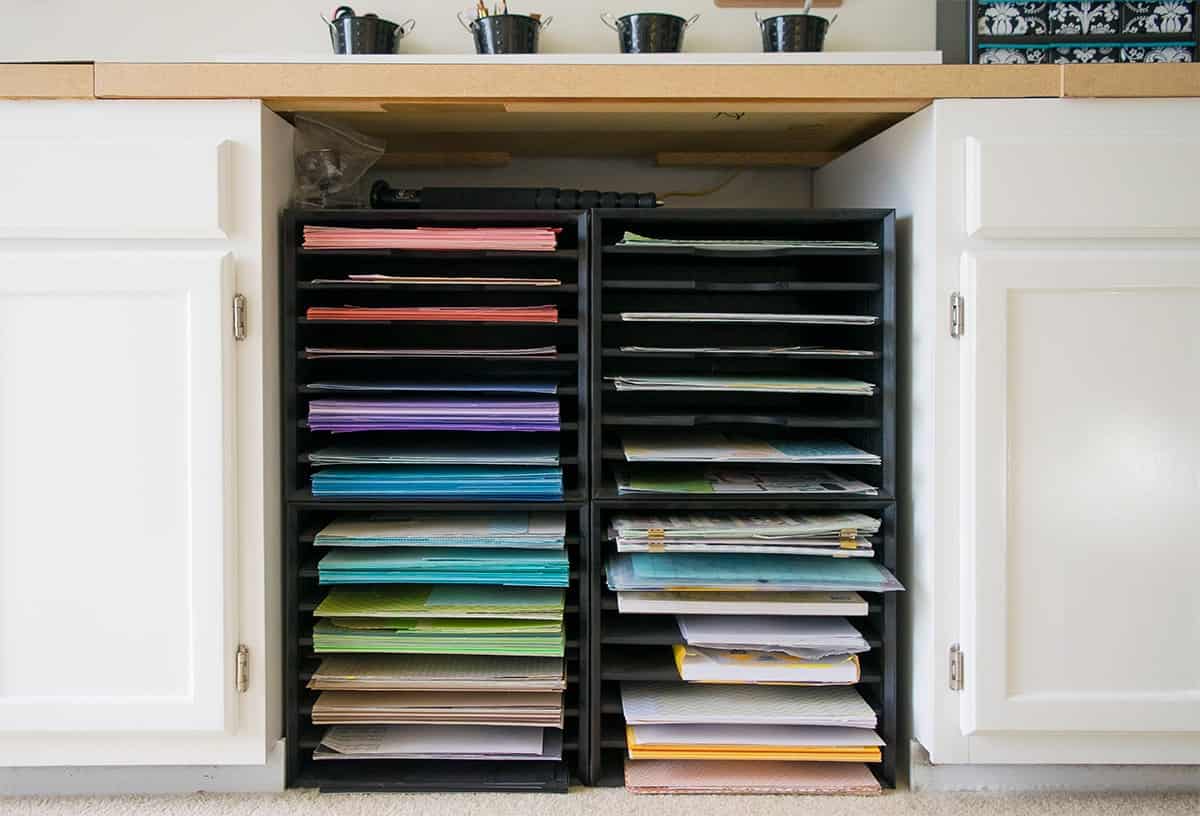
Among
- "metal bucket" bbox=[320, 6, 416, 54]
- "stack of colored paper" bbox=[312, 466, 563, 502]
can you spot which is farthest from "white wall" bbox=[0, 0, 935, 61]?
"stack of colored paper" bbox=[312, 466, 563, 502]

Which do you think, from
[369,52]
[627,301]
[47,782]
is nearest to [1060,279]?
[627,301]

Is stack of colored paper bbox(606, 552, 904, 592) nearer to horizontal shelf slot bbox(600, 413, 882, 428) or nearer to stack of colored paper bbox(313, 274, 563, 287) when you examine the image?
horizontal shelf slot bbox(600, 413, 882, 428)

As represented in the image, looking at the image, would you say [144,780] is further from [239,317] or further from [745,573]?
[745,573]

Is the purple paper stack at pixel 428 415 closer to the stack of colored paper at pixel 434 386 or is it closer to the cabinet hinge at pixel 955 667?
the stack of colored paper at pixel 434 386

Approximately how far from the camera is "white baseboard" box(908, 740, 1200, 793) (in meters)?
1.50

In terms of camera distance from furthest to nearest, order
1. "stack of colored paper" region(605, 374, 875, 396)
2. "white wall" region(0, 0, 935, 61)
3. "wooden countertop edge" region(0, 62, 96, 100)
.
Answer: "white wall" region(0, 0, 935, 61) → "stack of colored paper" region(605, 374, 875, 396) → "wooden countertop edge" region(0, 62, 96, 100)

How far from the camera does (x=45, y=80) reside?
137 centimetres

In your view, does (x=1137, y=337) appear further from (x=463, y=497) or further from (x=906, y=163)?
(x=463, y=497)

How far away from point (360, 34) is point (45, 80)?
0.47 m

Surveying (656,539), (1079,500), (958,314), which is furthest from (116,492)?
(1079,500)

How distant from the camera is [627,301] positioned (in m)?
1.85

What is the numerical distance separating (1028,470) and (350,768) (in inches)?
45.4

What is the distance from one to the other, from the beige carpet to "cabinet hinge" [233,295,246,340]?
2.33 ft

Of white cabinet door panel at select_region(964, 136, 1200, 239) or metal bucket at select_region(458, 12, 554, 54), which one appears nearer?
white cabinet door panel at select_region(964, 136, 1200, 239)
